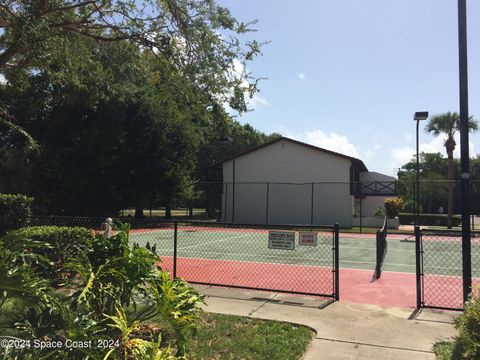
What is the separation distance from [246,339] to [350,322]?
5.76ft

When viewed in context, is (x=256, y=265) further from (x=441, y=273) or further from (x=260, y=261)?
(x=441, y=273)

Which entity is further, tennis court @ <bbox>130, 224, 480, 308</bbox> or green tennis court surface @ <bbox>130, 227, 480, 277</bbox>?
green tennis court surface @ <bbox>130, 227, 480, 277</bbox>

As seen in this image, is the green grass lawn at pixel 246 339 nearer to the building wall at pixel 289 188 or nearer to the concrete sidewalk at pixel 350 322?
the concrete sidewalk at pixel 350 322

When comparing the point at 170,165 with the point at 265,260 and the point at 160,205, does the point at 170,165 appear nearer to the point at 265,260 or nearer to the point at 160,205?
the point at 160,205

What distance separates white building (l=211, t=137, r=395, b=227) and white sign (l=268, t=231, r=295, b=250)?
80.6 feet

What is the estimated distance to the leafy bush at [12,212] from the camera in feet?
34.7

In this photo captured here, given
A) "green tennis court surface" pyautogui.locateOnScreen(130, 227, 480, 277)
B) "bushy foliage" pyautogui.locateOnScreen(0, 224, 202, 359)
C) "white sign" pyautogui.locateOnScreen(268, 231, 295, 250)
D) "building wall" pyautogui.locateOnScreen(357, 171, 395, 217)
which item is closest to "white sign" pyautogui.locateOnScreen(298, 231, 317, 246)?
"white sign" pyautogui.locateOnScreen(268, 231, 295, 250)

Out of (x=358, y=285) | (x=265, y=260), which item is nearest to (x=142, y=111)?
(x=265, y=260)

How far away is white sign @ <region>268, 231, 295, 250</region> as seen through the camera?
27.3 feet

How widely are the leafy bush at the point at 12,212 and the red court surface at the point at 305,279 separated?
4.03m

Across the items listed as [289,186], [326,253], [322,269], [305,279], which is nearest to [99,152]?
[289,186]

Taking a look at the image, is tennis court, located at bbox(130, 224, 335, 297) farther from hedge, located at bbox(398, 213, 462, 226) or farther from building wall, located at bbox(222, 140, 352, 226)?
hedge, located at bbox(398, 213, 462, 226)

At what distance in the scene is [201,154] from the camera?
6006cm

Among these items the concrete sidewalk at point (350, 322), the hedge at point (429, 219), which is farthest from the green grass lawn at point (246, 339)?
the hedge at point (429, 219)
